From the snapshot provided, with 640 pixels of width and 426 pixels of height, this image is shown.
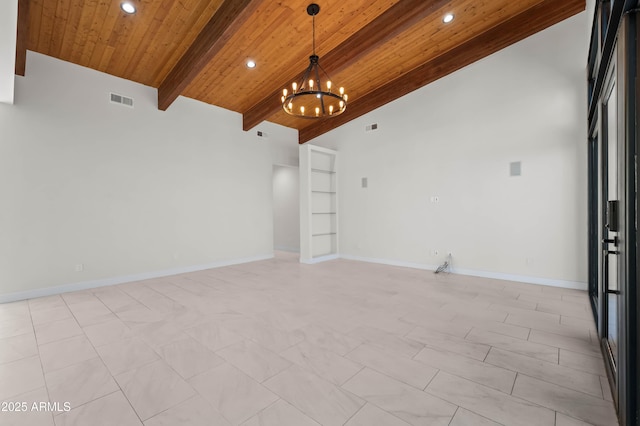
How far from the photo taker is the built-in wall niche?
23.6 feet

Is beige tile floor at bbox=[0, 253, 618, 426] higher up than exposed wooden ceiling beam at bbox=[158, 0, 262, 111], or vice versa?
exposed wooden ceiling beam at bbox=[158, 0, 262, 111]

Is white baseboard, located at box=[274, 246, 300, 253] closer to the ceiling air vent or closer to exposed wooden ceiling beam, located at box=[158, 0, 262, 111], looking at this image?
exposed wooden ceiling beam, located at box=[158, 0, 262, 111]

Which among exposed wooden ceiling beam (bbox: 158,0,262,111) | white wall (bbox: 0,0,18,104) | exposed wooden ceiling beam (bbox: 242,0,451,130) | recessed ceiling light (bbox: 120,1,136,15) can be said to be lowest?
white wall (bbox: 0,0,18,104)

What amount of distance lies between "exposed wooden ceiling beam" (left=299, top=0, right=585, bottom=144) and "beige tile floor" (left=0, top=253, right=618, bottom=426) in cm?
433

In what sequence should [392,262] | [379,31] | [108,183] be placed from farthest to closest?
[392,262] < [108,183] < [379,31]

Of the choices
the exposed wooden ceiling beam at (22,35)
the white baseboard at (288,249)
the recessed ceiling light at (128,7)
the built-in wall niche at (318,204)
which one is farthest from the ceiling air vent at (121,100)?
the white baseboard at (288,249)

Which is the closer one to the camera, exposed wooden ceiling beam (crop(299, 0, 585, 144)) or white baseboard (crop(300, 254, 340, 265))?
exposed wooden ceiling beam (crop(299, 0, 585, 144))

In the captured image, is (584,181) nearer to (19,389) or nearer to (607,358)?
(607,358)

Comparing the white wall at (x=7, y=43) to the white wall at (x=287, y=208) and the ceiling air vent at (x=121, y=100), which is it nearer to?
the ceiling air vent at (x=121, y=100)

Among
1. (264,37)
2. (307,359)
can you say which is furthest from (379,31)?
(307,359)

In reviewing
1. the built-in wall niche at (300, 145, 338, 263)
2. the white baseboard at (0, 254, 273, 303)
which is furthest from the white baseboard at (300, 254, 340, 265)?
the white baseboard at (0, 254, 273, 303)

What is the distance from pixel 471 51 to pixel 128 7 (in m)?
5.59

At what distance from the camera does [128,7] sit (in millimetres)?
3711

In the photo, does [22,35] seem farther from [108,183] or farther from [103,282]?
[103,282]
